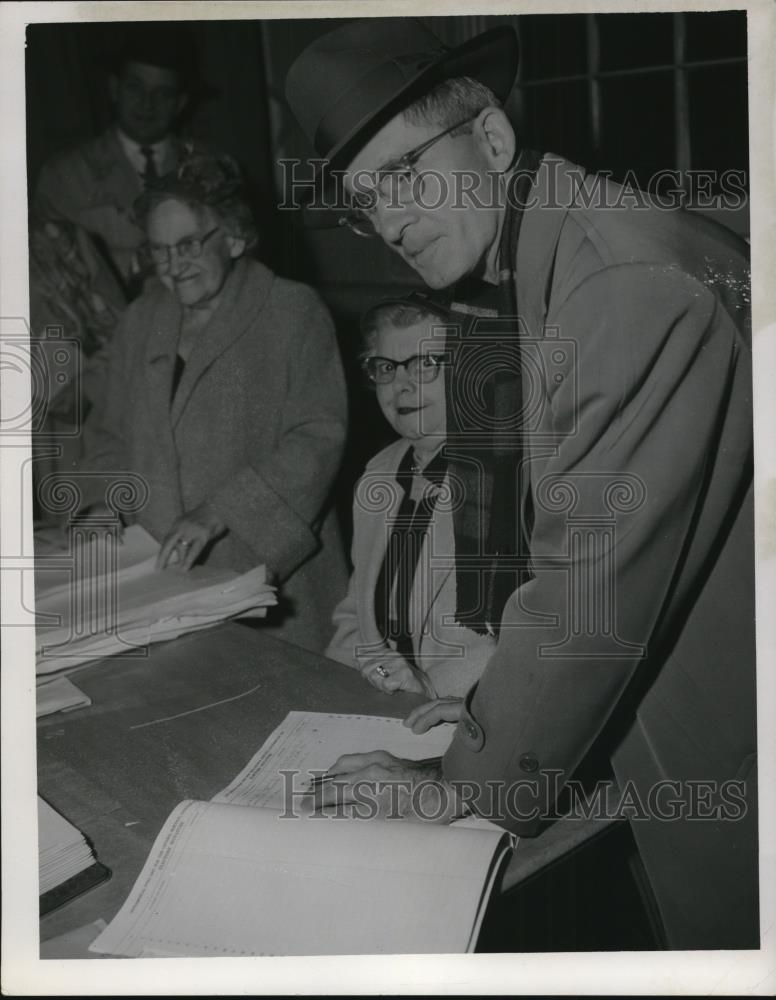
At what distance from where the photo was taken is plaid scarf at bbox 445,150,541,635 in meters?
1.27

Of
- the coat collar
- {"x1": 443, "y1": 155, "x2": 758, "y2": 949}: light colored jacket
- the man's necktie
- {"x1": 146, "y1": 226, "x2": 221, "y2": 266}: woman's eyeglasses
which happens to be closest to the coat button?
{"x1": 443, "y1": 155, "x2": 758, "y2": 949}: light colored jacket

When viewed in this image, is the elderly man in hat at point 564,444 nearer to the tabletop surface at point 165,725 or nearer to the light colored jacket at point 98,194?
the tabletop surface at point 165,725

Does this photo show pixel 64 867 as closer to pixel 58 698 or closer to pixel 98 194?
pixel 58 698

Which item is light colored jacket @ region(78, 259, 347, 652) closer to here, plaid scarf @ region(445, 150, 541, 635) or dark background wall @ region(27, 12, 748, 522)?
dark background wall @ region(27, 12, 748, 522)

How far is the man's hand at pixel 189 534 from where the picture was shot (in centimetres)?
140

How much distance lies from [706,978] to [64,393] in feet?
3.80

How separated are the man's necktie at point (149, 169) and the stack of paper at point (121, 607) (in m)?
0.47

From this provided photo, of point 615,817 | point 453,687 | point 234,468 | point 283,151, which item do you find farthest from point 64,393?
point 615,817

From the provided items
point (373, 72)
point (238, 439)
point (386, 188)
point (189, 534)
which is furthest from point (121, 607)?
point (373, 72)

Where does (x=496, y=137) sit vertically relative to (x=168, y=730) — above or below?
above

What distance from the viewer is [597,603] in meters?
1.27

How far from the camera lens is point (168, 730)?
1350 millimetres

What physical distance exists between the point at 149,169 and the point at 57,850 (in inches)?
35.6

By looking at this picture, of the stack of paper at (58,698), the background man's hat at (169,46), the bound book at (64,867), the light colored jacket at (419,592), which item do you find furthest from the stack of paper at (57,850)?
the background man's hat at (169,46)
